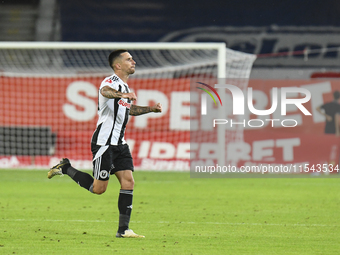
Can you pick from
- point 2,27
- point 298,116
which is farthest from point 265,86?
point 2,27

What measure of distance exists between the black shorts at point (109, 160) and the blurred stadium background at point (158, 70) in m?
8.81

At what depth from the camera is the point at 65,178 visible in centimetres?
1331

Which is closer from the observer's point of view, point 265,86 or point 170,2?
point 265,86

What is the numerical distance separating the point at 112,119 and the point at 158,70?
10.3 m

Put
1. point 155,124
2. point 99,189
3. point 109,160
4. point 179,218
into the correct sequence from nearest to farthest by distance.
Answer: point 109,160
point 99,189
point 179,218
point 155,124

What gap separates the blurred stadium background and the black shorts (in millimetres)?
8814

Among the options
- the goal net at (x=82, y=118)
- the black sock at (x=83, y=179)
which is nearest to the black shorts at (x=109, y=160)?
the black sock at (x=83, y=179)

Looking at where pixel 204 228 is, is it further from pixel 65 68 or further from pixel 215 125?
pixel 65 68

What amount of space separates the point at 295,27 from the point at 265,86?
8765 mm

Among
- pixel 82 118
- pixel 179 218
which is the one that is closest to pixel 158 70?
pixel 82 118

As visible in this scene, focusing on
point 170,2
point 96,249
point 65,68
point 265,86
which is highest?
point 170,2

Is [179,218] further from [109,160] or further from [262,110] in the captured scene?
[262,110]

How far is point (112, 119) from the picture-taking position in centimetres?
606

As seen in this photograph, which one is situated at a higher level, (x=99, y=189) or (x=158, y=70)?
(x=158, y=70)
